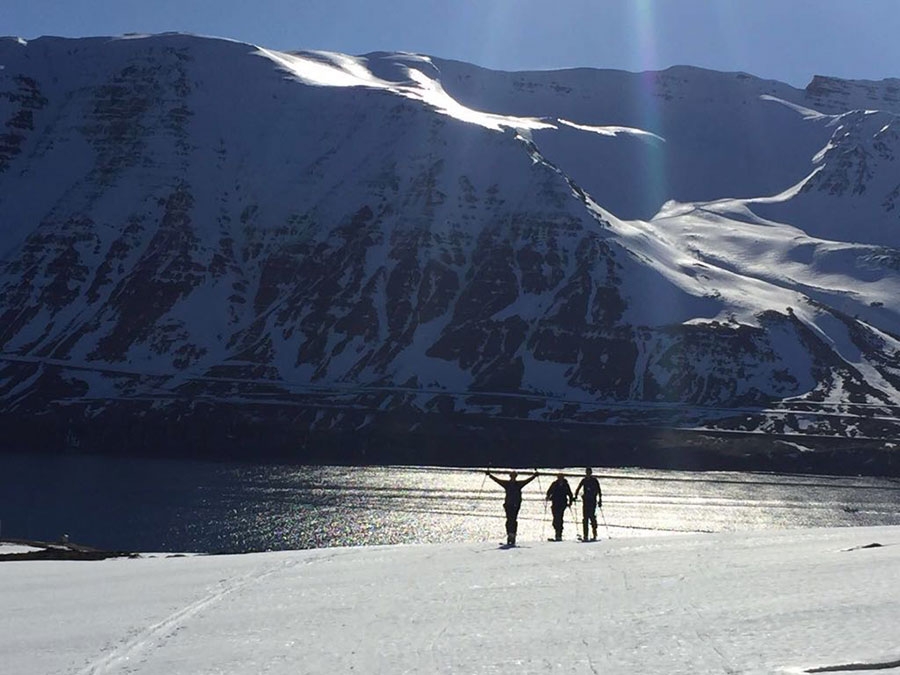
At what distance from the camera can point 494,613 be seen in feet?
82.9

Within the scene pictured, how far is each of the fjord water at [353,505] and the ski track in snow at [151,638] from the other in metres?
68.1

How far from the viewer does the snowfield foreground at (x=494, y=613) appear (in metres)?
20.3

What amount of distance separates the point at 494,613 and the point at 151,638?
7.59m

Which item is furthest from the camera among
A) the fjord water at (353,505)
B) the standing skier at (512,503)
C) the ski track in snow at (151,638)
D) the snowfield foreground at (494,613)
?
the fjord water at (353,505)

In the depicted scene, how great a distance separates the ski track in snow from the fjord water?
68.1 meters

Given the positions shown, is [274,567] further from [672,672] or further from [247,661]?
[672,672]

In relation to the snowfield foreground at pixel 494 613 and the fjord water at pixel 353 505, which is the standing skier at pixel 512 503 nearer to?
the snowfield foreground at pixel 494 613

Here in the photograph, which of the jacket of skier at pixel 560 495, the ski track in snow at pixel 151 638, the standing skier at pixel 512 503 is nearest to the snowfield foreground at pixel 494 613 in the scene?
the ski track in snow at pixel 151 638

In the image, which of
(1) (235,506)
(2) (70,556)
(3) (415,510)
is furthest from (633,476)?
(2) (70,556)

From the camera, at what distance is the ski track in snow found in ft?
76.9

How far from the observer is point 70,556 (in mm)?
52812

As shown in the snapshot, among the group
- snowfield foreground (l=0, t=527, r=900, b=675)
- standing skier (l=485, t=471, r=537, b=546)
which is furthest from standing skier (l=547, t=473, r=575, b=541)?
snowfield foreground (l=0, t=527, r=900, b=675)

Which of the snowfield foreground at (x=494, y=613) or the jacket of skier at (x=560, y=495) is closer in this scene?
the snowfield foreground at (x=494, y=613)

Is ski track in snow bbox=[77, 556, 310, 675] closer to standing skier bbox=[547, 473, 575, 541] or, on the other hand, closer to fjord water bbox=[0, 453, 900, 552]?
standing skier bbox=[547, 473, 575, 541]
